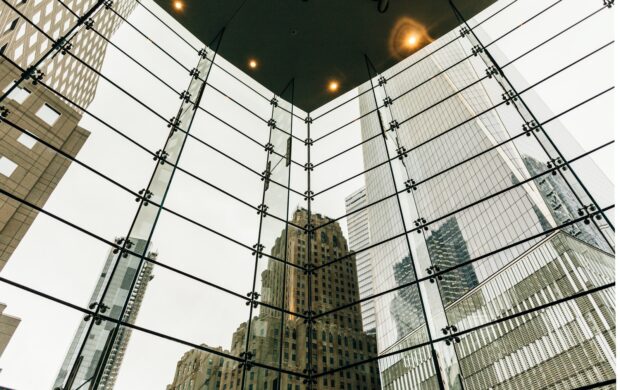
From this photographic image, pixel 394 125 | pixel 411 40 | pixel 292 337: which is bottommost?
pixel 292 337

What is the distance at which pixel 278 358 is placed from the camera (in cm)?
561

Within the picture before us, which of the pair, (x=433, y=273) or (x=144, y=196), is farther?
(x=144, y=196)

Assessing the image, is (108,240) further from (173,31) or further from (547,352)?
(547,352)

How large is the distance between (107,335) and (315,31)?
7279mm

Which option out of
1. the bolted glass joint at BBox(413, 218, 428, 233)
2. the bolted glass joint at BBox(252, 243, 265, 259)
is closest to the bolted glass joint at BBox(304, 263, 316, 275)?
the bolted glass joint at BBox(252, 243, 265, 259)

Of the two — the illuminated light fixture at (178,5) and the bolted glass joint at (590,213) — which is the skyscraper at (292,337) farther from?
the illuminated light fixture at (178,5)

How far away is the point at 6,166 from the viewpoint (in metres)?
22.5

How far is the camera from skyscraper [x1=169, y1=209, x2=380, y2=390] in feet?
16.9

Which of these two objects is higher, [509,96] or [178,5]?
[178,5]

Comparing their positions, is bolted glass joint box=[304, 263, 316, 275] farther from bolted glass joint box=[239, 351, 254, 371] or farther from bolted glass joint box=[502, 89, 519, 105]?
bolted glass joint box=[502, 89, 519, 105]

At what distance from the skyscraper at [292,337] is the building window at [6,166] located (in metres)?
23.0

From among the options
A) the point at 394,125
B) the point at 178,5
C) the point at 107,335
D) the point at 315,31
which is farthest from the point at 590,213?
the point at 178,5

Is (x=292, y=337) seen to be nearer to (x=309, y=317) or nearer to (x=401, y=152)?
(x=309, y=317)

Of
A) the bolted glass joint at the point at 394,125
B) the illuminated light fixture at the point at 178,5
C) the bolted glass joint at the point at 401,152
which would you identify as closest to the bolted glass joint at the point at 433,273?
the bolted glass joint at the point at 401,152
